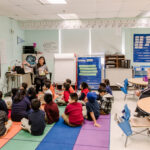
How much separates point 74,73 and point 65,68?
409 mm

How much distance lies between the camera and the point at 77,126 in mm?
4301

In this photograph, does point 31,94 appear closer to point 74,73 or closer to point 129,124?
point 129,124

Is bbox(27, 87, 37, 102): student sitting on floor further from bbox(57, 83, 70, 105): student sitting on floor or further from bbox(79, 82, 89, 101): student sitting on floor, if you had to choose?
bbox(79, 82, 89, 101): student sitting on floor

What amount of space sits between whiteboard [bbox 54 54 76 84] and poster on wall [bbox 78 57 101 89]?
0.88 ft

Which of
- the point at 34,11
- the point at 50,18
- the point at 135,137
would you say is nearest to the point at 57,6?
the point at 34,11

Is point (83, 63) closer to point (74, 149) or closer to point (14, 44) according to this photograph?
point (14, 44)

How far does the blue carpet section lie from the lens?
3404 mm

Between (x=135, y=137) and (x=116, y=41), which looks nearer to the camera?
(x=135, y=137)

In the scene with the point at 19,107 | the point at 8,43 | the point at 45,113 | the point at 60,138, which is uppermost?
the point at 8,43

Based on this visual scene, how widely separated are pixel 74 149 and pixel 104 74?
5.26 m

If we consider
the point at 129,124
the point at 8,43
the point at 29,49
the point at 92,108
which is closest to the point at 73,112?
the point at 92,108

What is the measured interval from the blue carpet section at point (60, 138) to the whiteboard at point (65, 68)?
3.72 meters

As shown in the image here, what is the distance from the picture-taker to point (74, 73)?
26.2ft

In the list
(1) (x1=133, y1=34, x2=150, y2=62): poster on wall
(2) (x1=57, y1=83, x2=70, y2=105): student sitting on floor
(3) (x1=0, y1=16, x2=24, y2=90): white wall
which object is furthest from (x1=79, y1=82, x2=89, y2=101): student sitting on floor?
(1) (x1=133, y1=34, x2=150, y2=62): poster on wall
